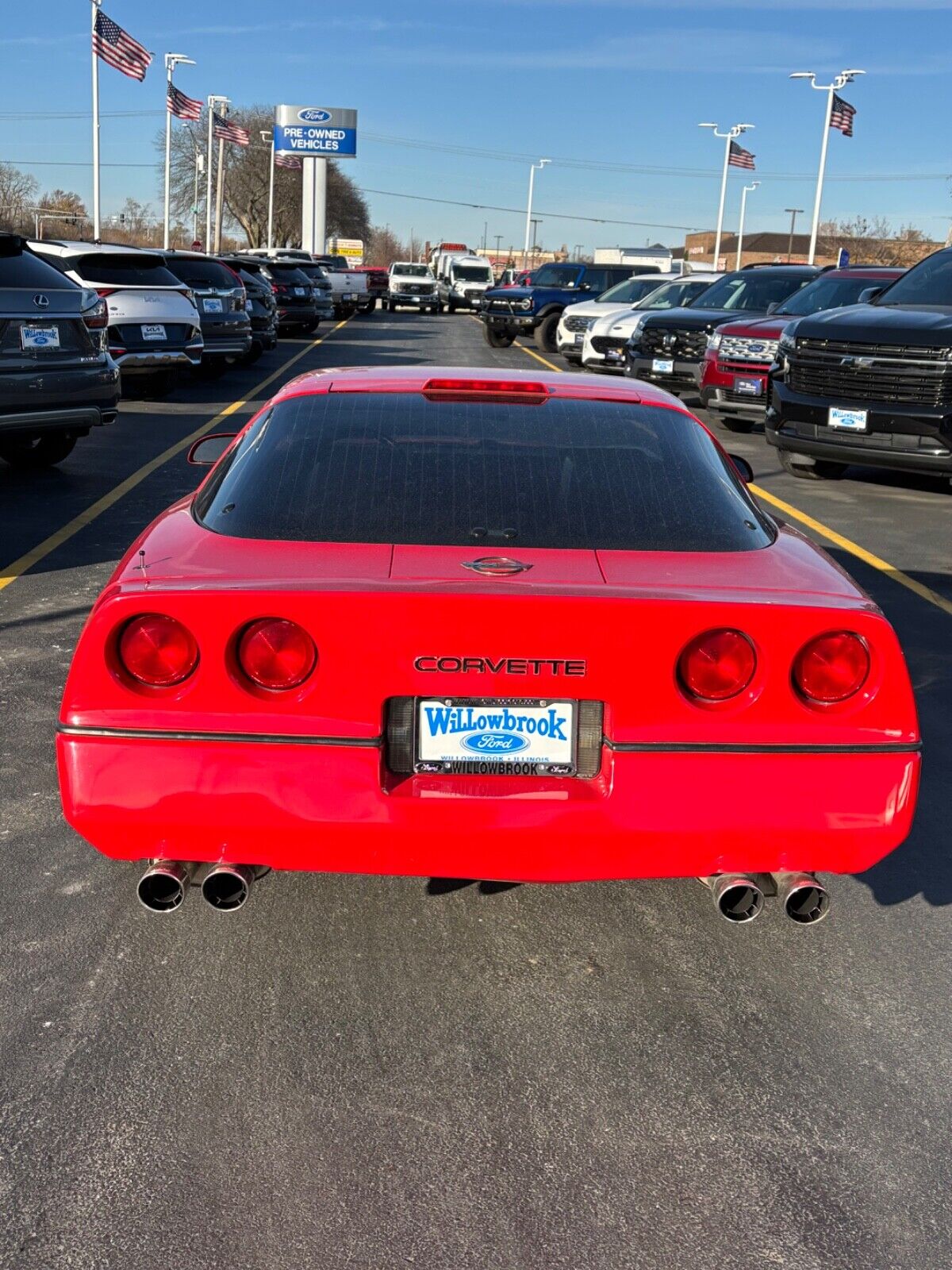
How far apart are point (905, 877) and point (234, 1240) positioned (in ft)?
7.98

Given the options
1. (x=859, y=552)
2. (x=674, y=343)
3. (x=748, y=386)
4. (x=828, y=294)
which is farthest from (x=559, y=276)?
(x=859, y=552)

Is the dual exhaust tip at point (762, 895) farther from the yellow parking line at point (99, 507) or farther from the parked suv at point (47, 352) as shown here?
the parked suv at point (47, 352)

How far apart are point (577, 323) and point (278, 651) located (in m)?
22.1

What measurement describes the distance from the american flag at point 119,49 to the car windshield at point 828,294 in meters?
23.9

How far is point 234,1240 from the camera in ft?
8.00

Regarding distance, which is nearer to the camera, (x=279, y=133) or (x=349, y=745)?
(x=349, y=745)

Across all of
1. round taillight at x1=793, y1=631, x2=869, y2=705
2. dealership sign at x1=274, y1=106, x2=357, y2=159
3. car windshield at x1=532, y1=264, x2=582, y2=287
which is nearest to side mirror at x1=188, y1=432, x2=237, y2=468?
round taillight at x1=793, y1=631, x2=869, y2=705

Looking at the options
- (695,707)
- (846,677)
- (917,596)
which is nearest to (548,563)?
(695,707)

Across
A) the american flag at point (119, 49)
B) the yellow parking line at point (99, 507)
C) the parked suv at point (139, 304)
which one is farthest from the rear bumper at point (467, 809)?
the american flag at point (119, 49)

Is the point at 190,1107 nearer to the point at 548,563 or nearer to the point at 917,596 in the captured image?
the point at 548,563

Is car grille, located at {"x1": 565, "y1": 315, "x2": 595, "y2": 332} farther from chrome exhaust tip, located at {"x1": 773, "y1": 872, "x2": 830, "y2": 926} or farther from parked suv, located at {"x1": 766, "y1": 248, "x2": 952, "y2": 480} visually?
chrome exhaust tip, located at {"x1": 773, "y1": 872, "x2": 830, "y2": 926}

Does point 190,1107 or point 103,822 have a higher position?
point 103,822

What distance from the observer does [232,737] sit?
3057 mm

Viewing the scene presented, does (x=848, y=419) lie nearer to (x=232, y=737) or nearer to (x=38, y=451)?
(x=38, y=451)
